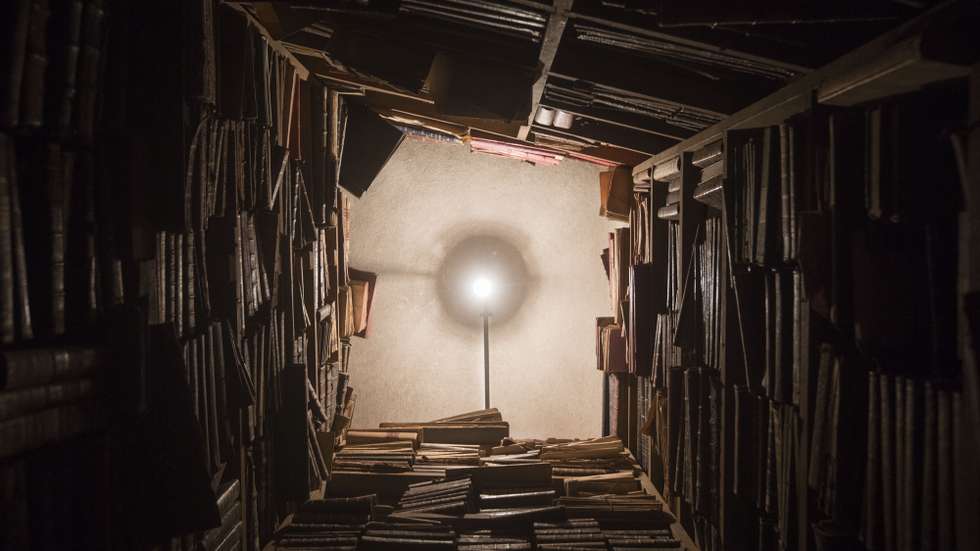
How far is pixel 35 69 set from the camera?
4.16 feet

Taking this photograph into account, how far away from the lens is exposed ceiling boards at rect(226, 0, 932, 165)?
82.0 inches

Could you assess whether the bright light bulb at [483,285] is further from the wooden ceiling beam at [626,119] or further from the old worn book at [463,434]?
the wooden ceiling beam at [626,119]

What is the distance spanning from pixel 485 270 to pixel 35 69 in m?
5.07

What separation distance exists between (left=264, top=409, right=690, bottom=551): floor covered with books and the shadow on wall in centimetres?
189

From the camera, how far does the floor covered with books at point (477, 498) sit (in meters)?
3.01

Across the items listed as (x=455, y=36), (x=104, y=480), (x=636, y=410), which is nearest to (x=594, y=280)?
(x=636, y=410)

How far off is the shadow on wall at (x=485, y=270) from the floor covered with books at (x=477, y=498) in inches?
74.3

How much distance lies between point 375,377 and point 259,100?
3.85 meters

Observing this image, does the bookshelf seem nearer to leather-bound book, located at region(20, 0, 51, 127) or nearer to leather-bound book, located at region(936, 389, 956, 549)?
leather-bound book, located at region(936, 389, 956, 549)

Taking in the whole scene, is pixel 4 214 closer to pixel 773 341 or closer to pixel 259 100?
pixel 259 100

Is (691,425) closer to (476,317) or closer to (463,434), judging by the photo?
(463,434)

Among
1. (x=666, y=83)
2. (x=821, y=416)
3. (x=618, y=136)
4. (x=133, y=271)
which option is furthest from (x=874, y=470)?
(x=618, y=136)

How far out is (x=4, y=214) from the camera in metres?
1.18

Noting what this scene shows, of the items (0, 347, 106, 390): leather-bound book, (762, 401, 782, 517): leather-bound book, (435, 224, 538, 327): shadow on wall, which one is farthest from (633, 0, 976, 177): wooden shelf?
(435, 224, 538, 327): shadow on wall
